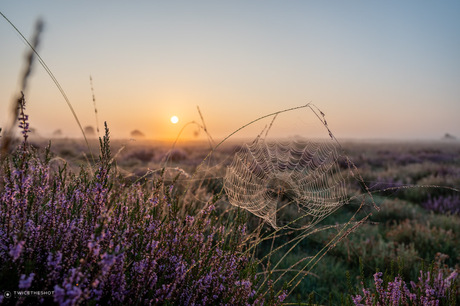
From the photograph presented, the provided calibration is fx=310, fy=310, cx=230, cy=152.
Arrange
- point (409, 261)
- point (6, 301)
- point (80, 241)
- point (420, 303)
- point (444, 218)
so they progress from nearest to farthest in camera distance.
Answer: point (6, 301) < point (80, 241) < point (420, 303) < point (409, 261) < point (444, 218)

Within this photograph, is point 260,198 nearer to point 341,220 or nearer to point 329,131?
point 341,220

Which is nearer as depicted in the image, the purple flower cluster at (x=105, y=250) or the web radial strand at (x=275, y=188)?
the purple flower cluster at (x=105, y=250)

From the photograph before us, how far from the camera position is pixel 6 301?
136cm

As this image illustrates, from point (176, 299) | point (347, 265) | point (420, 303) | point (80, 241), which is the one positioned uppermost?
point (80, 241)

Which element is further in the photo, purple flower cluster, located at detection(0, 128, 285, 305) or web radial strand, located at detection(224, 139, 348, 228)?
web radial strand, located at detection(224, 139, 348, 228)

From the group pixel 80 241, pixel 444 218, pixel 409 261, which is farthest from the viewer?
pixel 444 218

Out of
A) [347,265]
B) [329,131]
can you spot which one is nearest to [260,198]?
[347,265]

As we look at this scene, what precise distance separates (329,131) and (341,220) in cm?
484

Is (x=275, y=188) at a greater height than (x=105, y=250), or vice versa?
(x=105, y=250)

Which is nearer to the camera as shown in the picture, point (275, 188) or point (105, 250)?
point (105, 250)

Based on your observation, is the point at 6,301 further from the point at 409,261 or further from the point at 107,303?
the point at 409,261

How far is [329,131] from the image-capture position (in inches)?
93.4

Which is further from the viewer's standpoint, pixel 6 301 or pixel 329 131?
pixel 329 131

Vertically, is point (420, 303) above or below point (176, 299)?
below
